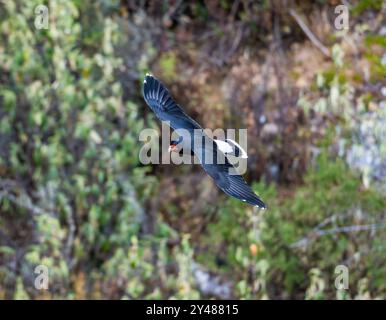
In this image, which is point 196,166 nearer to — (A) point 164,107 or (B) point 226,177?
(A) point 164,107

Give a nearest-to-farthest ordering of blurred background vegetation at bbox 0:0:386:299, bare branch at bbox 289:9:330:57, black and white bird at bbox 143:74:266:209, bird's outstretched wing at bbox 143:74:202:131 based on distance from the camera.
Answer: black and white bird at bbox 143:74:266:209 → bird's outstretched wing at bbox 143:74:202:131 → blurred background vegetation at bbox 0:0:386:299 → bare branch at bbox 289:9:330:57

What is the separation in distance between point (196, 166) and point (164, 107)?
13.5 ft

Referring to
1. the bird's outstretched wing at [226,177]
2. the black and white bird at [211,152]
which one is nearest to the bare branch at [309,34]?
the black and white bird at [211,152]

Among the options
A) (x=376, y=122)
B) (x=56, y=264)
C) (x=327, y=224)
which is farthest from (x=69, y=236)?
(x=376, y=122)

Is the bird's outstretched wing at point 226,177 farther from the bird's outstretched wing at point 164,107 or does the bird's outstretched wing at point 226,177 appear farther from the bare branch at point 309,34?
the bare branch at point 309,34

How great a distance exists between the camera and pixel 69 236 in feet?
32.0

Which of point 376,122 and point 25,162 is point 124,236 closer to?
point 25,162

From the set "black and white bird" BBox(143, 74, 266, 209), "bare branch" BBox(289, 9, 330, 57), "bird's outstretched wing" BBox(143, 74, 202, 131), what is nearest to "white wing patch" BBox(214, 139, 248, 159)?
"black and white bird" BBox(143, 74, 266, 209)

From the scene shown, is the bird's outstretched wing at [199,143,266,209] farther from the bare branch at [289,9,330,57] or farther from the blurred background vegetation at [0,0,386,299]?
the bare branch at [289,9,330,57]

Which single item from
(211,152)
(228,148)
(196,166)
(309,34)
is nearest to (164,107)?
(228,148)

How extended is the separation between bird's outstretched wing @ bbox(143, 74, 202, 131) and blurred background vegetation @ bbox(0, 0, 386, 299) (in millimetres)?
2176

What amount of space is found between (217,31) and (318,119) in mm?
1760

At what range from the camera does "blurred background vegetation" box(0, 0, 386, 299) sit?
369 inches

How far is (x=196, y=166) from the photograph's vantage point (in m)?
10.8
